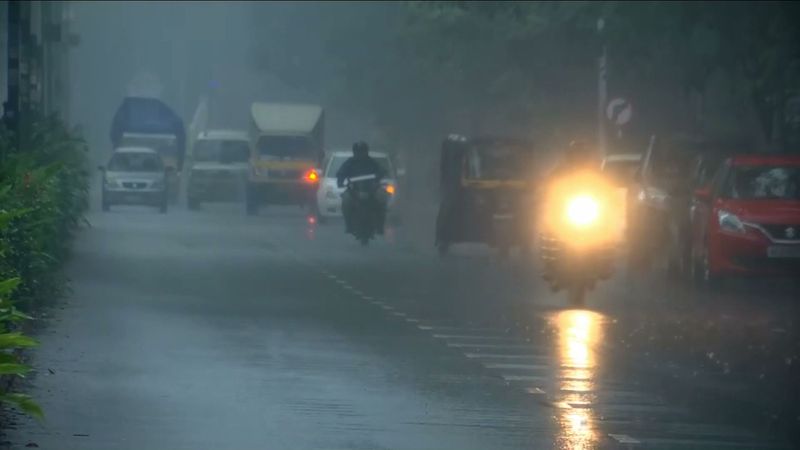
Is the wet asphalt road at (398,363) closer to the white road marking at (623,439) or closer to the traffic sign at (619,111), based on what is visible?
the white road marking at (623,439)

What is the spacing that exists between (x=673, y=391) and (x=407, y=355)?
108 inches

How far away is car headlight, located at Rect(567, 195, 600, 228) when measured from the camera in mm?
23438

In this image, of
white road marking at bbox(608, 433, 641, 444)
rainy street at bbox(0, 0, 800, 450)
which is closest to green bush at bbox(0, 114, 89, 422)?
rainy street at bbox(0, 0, 800, 450)

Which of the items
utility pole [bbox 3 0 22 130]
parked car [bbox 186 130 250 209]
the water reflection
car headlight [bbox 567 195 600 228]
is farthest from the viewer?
parked car [bbox 186 130 250 209]

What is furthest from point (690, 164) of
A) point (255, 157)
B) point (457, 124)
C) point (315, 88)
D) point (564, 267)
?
point (315, 88)

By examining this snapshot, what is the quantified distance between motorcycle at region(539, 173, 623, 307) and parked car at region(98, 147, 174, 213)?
2969 centimetres

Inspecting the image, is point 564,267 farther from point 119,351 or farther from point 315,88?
point 315,88

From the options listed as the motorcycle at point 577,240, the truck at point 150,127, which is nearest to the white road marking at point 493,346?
the motorcycle at point 577,240

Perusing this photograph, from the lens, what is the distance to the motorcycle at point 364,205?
38.0 meters

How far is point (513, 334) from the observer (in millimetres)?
19859

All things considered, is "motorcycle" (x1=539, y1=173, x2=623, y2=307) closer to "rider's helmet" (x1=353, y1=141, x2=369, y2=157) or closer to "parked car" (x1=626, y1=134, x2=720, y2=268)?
"parked car" (x1=626, y1=134, x2=720, y2=268)

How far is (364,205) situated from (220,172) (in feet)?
57.9

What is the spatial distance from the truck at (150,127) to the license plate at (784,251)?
143 feet

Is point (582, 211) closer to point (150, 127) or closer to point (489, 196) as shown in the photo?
point (489, 196)
